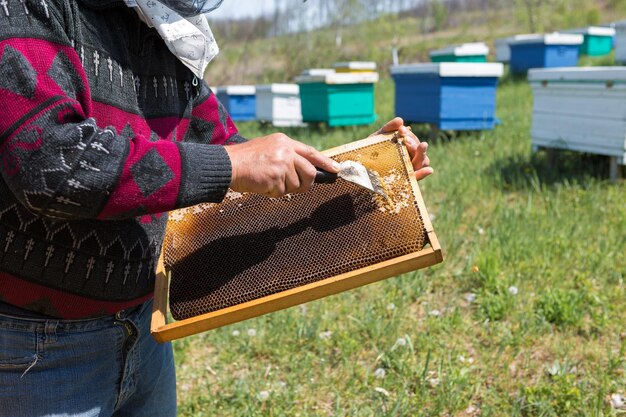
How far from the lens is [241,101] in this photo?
1010cm

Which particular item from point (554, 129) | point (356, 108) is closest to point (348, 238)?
point (554, 129)

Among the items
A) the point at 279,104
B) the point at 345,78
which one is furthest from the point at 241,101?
the point at 345,78

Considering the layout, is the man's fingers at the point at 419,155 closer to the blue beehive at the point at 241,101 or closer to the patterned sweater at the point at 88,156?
the patterned sweater at the point at 88,156

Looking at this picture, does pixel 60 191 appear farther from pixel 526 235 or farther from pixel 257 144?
pixel 526 235

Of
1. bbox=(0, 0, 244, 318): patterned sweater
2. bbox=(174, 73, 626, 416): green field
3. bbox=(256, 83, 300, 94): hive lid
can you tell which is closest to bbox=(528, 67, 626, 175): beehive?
bbox=(174, 73, 626, 416): green field

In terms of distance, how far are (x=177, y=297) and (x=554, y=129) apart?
440cm

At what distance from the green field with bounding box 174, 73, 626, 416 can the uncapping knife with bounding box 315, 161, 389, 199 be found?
113 centimetres

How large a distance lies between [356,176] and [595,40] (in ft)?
46.5

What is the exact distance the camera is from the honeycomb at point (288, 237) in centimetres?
124

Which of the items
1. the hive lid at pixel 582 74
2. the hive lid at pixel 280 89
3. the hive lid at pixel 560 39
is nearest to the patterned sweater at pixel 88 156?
the hive lid at pixel 582 74

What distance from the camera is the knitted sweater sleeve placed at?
3.06ft

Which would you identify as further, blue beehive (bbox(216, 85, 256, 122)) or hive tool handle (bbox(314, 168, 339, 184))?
blue beehive (bbox(216, 85, 256, 122))

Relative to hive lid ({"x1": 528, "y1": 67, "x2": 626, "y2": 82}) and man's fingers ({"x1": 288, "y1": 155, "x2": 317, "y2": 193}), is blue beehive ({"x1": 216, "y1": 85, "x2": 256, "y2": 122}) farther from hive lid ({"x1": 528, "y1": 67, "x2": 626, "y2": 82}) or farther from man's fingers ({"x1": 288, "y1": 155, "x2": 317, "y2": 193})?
man's fingers ({"x1": 288, "y1": 155, "x2": 317, "y2": 193})

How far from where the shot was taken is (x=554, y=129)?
504 cm
